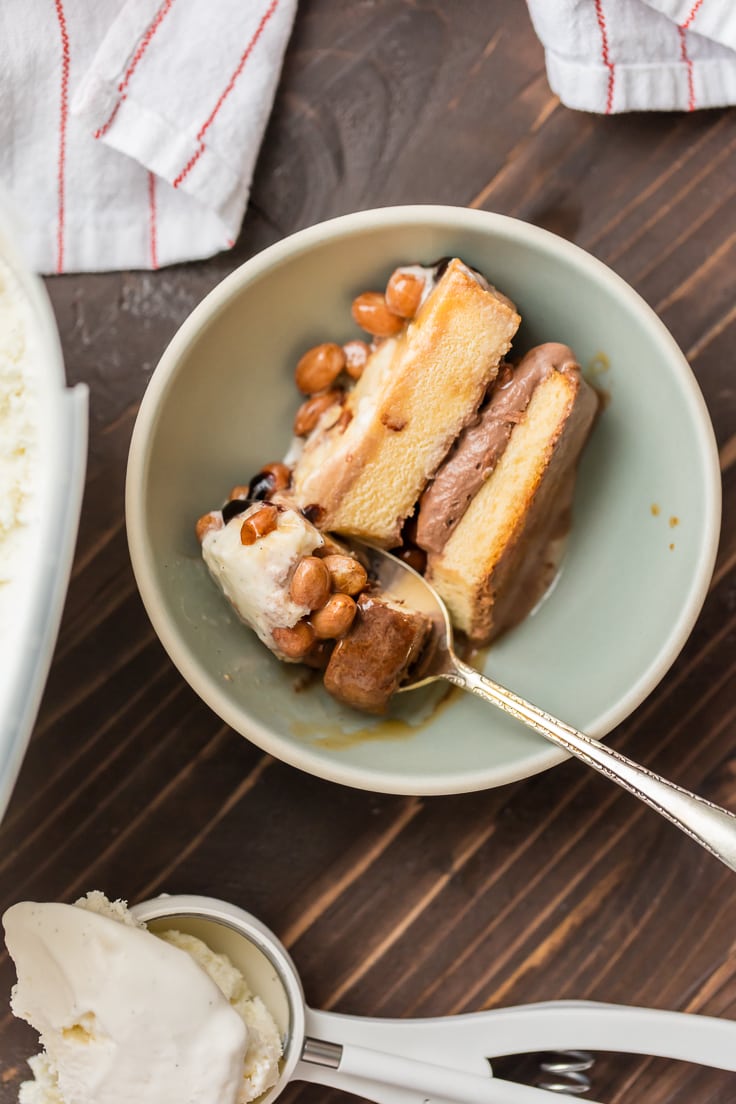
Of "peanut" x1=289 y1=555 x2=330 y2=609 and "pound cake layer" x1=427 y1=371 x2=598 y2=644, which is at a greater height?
"pound cake layer" x1=427 y1=371 x2=598 y2=644

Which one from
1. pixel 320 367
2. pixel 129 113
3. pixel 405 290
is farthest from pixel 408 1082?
pixel 129 113

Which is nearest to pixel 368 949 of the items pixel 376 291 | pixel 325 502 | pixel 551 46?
pixel 325 502

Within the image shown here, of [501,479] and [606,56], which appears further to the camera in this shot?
[606,56]

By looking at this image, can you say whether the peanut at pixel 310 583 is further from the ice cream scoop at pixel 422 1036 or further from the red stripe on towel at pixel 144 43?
the red stripe on towel at pixel 144 43

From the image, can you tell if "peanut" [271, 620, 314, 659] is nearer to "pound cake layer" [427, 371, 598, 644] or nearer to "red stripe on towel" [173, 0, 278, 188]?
"pound cake layer" [427, 371, 598, 644]

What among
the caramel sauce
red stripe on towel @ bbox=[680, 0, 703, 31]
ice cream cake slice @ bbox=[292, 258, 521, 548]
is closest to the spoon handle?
the caramel sauce

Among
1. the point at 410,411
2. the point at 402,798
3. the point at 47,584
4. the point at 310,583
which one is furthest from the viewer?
the point at 402,798

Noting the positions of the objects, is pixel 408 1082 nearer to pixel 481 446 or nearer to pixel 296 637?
pixel 296 637
